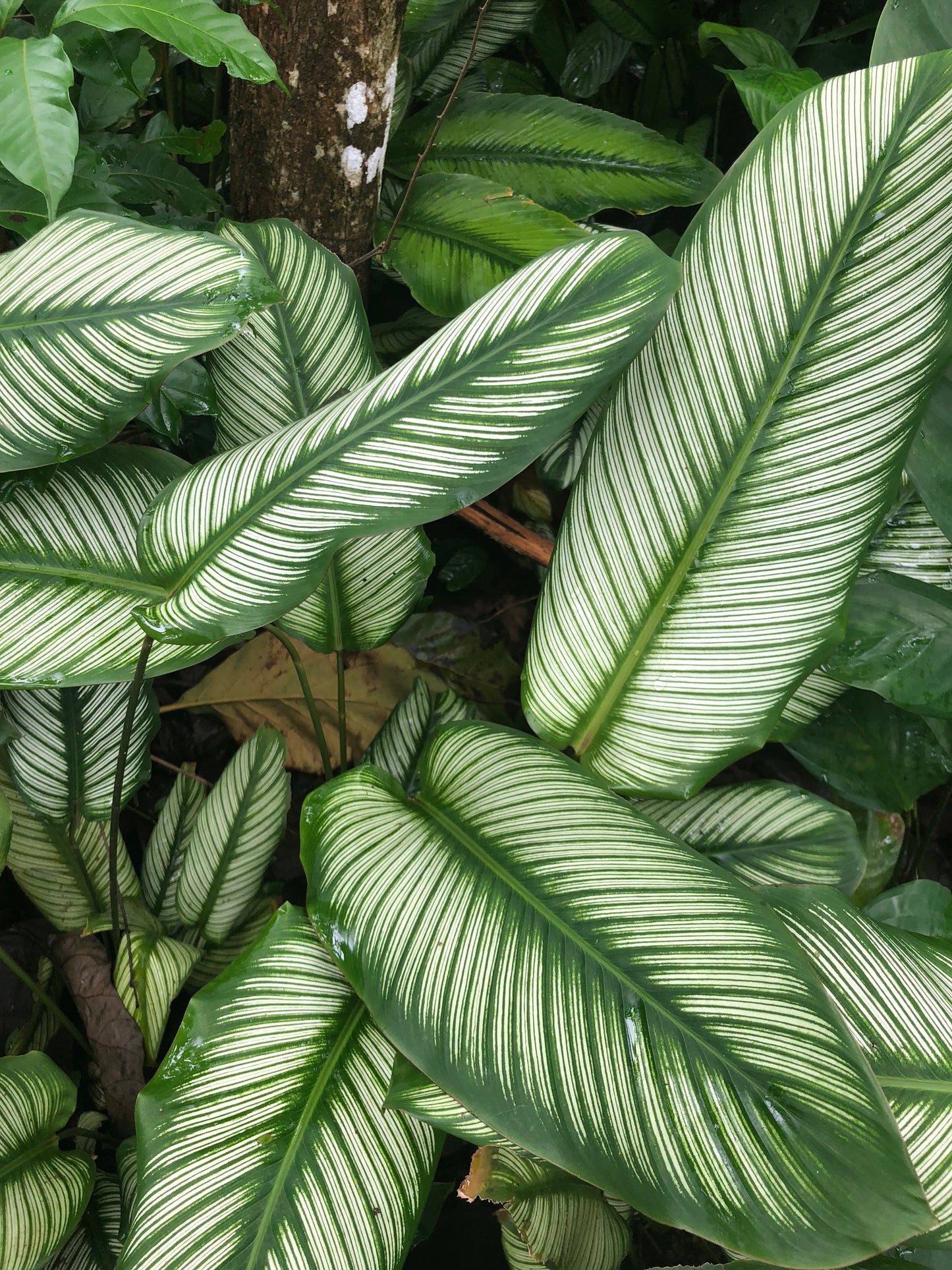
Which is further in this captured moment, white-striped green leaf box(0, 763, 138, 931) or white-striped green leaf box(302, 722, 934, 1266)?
white-striped green leaf box(0, 763, 138, 931)

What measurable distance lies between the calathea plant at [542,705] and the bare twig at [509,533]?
361 mm

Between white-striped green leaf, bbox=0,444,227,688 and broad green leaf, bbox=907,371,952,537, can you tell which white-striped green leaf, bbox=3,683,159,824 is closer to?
white-striped green leaf, bbox=0,444,227,688

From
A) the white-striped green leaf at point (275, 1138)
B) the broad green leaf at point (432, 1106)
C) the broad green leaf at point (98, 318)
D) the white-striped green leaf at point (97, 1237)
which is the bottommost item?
the white-striped green leaf at point (97, 1237)

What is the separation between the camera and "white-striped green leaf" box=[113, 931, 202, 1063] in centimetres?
87

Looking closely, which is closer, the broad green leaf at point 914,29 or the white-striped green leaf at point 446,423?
the white-striped green leaf at point 446,423

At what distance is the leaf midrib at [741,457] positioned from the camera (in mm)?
640

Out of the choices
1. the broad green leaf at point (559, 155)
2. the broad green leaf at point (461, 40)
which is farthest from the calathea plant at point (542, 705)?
the broad green leaf at point (461, 40)

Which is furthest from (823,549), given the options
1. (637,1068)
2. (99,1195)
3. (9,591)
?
(99,1195)

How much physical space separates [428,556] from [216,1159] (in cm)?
62

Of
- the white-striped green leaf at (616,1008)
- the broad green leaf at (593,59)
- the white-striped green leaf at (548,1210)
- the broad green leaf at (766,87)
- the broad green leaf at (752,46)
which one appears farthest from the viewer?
the broad green leaf at (593,59)

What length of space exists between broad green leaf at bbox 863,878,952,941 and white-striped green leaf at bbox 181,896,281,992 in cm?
72

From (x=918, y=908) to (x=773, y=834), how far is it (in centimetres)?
17

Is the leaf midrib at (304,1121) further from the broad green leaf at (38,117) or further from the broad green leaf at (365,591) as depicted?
the broad green leaf at (38,117)

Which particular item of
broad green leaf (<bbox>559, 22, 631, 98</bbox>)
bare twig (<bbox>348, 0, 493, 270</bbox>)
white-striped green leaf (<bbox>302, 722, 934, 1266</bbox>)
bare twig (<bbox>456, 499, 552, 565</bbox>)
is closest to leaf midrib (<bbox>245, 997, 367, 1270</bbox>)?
white-striped green leaf (<bbox>302, 722, 934, 1266</bbox>)
